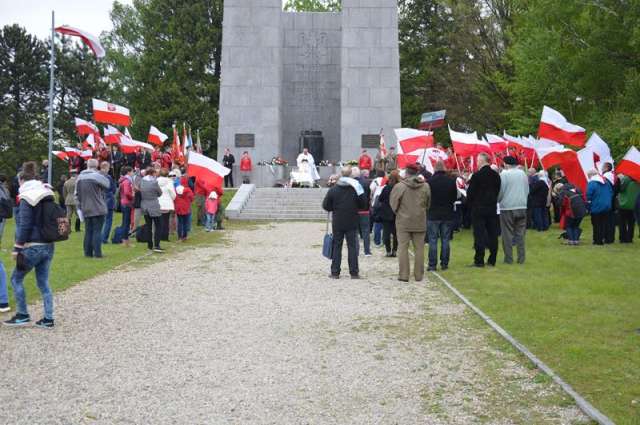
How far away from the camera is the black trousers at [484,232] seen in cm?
1400

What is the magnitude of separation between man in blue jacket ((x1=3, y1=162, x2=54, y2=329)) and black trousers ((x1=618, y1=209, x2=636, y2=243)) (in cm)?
1408

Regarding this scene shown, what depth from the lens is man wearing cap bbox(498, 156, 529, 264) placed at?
14.3m

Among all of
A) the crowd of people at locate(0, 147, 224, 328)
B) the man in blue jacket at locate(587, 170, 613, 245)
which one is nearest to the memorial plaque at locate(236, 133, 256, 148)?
the crowd of people at locate(0, 147, 224, 328)

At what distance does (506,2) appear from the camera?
44125 mm

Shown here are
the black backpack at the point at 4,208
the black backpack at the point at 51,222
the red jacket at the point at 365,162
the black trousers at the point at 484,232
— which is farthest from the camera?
the red jacket at the point at 365,162

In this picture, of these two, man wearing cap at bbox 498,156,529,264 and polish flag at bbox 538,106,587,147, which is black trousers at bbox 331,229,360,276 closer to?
man wearing cap at bbox 498,156,529,264

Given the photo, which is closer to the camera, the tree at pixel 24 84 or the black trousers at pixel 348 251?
the black trousers at pixel 348 251

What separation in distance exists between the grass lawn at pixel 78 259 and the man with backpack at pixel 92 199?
0.58 m

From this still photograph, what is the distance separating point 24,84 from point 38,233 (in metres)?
53.6

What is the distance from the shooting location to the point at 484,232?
14086 mm

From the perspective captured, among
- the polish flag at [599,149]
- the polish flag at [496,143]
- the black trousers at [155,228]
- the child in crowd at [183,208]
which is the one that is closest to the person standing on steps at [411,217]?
the black trousers at [155,228]

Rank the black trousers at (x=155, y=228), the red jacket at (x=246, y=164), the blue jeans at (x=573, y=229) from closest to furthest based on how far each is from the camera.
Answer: the black trousers at (x=155, y=228), the blue jeans at (x=573, y=229), the red jacket at (x=246, y=164)

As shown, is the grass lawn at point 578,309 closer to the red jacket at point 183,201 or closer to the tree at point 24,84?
the red jacket at point 183,201

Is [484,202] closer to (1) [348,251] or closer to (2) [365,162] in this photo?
(1) [348,251]
